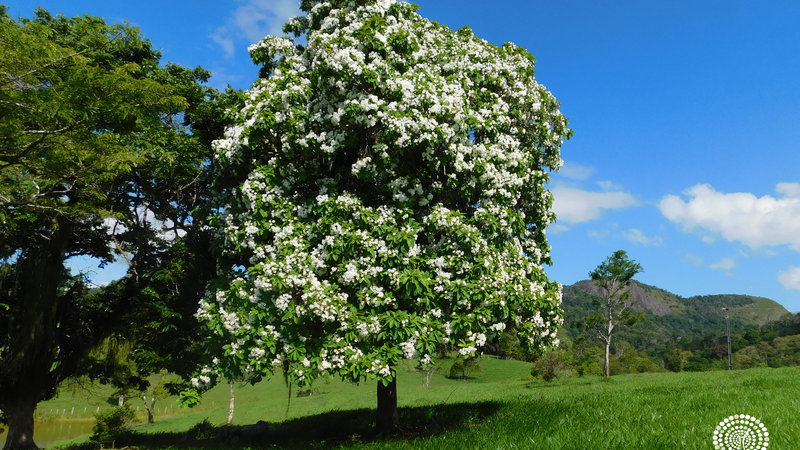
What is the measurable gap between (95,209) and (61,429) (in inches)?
2585

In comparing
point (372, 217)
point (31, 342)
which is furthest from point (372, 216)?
point (31, 342)

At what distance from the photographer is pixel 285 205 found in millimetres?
13102

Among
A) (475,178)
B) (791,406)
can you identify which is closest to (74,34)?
(475,178)

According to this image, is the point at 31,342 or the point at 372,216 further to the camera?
the point at 31,342

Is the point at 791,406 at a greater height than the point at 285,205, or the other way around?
the point at 285,205

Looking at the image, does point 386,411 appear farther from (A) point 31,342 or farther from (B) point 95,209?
(A) point 31,342

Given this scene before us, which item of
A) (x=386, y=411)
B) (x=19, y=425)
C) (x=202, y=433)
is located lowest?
(x=202, y=433)

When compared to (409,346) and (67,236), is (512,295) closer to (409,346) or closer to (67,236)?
(409,346)

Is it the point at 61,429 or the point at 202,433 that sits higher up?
the point at 202,433

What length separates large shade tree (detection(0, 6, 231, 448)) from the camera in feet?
47.3

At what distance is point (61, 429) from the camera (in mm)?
62594

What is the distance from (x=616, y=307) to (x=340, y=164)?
47202 mm

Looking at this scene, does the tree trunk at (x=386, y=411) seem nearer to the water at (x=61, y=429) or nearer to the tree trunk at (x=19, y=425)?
the tree trunk at (x=19, y=425)

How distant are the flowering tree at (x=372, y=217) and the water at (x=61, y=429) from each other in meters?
57.5
